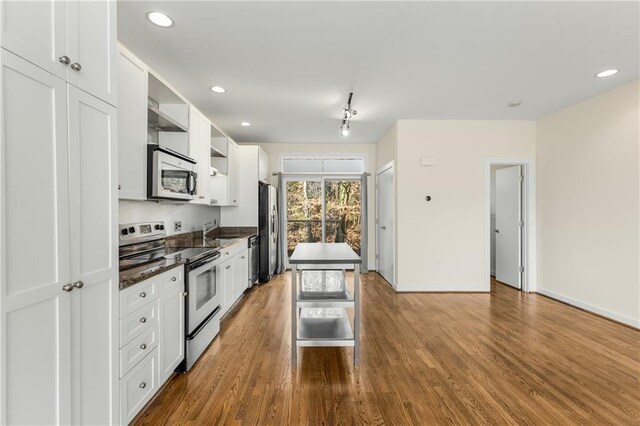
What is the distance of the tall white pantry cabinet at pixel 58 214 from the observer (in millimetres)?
986

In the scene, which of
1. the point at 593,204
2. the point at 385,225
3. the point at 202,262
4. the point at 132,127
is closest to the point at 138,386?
the point at 202,262

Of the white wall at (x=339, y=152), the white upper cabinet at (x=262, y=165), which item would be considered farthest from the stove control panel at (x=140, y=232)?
the white wall at (x=339, y=152)

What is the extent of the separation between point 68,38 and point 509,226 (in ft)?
18.5

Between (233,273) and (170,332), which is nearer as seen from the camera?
(170,332)

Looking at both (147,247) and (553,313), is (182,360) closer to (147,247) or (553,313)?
(147,247)

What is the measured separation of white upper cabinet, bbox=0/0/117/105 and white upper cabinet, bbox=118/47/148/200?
0.54 m

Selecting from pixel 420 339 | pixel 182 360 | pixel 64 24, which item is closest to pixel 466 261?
pixel 420 339

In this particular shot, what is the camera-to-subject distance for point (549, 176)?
13.9ft

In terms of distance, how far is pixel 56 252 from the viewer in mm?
1141

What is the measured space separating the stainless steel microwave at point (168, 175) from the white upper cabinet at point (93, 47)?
0.81 m

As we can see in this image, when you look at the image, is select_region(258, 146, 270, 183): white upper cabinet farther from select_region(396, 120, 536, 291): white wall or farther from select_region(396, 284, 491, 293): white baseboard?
select_region(396, 284, 491, 293): white baseboard

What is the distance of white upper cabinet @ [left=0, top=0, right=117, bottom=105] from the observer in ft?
3.33

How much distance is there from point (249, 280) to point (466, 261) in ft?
11.0

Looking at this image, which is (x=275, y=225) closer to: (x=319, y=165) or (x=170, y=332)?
(x=319, y=165)
